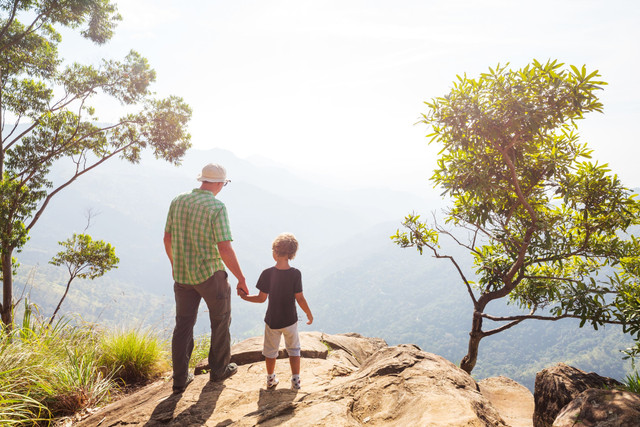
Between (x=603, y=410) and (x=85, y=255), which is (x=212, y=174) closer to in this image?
(x=603, y=410)

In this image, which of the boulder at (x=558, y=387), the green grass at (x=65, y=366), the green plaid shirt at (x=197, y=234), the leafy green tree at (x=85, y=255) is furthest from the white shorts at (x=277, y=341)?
the leafy green tree at (x=85, y=255)

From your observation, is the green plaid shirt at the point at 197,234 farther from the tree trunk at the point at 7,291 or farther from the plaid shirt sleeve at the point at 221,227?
the tree trunk at the point at 7,291

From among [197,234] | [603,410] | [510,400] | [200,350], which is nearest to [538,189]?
[603,410]

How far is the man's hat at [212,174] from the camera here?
4.34 meters

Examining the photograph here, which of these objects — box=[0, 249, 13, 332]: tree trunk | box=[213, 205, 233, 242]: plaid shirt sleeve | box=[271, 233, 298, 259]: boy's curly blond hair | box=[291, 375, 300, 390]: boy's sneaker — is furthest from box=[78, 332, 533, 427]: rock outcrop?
box=[0, 249, 13, 332]: tree trunk

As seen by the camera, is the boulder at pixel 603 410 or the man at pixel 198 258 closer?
the boulder at pixel 603 410

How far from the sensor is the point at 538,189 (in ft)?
18.5

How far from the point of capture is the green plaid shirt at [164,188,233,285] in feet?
13.5

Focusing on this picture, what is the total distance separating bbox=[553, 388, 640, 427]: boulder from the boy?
2.66 meters

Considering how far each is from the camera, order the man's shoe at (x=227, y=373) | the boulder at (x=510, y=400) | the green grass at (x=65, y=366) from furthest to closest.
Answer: the boulder at (x=510, y=400)
the man's shoe at (x=227, y=373)
the green grass at (x=65, y=366)

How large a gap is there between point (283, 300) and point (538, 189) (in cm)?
454

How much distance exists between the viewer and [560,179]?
16.4ft

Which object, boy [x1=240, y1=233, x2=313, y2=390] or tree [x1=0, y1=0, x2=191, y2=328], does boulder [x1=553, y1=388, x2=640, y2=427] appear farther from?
tree [x1=0, y1=0, x2=191, y2=328]

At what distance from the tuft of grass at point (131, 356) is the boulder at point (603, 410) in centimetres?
574
